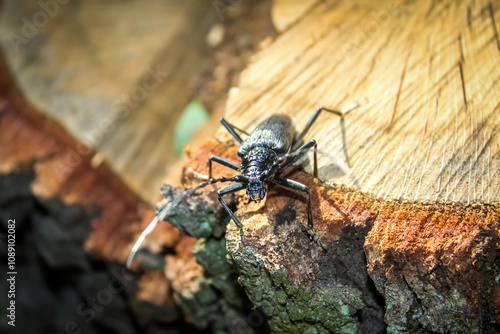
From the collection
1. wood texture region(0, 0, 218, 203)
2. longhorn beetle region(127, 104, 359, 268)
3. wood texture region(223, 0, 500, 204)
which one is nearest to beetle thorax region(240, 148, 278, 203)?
longhorn beetle region(127, 104, 359, 268)

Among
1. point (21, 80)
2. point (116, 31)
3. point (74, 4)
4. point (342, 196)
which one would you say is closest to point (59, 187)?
point (21, 80)

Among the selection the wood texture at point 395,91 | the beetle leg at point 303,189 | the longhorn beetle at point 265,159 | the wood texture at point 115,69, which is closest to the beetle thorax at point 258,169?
the longhorn beetle at point 265,159

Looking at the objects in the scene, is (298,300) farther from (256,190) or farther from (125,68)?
(125,68)

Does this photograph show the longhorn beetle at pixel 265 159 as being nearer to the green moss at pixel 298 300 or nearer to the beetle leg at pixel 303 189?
the beetle leg at pixel 303 189

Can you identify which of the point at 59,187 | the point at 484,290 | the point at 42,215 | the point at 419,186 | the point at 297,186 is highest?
the point at 419,186

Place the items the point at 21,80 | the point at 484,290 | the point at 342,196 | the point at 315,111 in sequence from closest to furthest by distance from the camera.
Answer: the point at 484,290
the point at 342,196
the point at 315,111
the point at 21,80

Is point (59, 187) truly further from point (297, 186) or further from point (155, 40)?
point (297, 186)

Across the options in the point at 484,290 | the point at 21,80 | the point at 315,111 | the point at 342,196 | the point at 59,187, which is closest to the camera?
the point at 484,290

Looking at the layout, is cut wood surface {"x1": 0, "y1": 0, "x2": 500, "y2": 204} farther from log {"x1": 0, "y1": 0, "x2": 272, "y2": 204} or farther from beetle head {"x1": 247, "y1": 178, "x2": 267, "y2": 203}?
beetle head {"x1": 247, "y1": 178, "x2": 267, "y2": 203}
